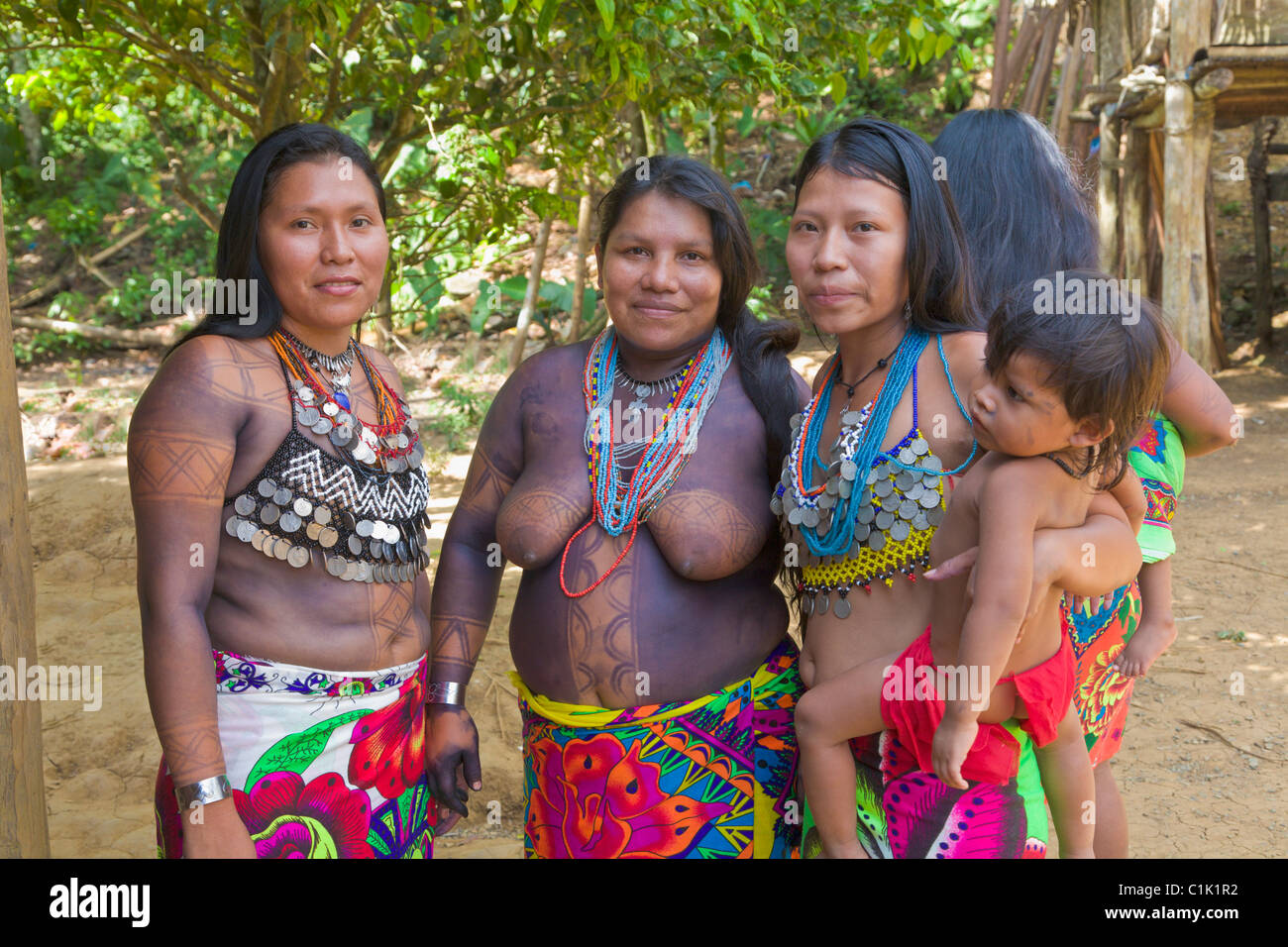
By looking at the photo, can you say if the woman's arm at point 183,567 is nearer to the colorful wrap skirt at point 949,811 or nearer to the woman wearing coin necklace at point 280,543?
the woman wearing coin necklace at point 280,543

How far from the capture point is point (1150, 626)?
8.29ft

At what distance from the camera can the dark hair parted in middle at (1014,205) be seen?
2316mm

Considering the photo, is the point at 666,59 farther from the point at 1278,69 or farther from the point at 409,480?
the point at 1278,69

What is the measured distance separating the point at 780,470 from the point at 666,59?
1766mm

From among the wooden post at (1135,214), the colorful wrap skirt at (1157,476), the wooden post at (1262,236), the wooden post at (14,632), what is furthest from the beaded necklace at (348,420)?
the wooden post at (1262,236)

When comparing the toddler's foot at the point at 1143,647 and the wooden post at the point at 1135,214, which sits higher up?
the wooden post at the point at 1135,214

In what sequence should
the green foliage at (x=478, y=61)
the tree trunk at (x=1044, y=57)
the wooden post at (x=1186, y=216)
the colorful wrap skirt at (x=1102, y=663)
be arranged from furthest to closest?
the tree trunk at (x=1044, y=57) → the wooden post at (x=1186, y=216) → the green foliage at (x=478, y=61) → the colorful wrap skirt at (x=1102, y=663)

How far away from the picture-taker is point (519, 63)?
4215 mm

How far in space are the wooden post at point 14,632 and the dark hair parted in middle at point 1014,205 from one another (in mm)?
1918

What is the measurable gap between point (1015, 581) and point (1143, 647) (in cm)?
99

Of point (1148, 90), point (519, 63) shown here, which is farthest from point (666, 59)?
point (1148, 90)

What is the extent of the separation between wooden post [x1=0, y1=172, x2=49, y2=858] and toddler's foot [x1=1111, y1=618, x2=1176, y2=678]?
7.51 ft

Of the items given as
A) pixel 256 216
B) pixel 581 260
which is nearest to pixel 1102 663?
pixel 256 216

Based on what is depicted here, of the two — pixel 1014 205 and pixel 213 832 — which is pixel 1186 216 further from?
pixel 213 832
